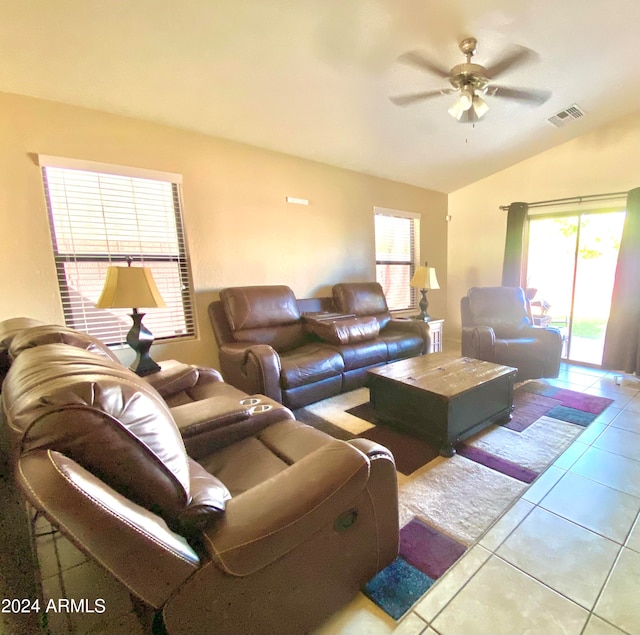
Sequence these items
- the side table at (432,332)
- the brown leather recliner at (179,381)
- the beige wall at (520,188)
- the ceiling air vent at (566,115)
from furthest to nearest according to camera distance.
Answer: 1. the side table at (432,332)
2. the beige wall at (520,188)
3. the ceiling air vent at (566,115)
4. the brown leather recliner at (179,381)

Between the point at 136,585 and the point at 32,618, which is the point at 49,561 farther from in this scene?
the point at 136,585

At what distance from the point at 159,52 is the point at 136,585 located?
2.67 metres

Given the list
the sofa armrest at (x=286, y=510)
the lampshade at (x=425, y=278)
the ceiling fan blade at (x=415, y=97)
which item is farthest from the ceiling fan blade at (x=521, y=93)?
the sofa armrest at (x=286, y=510)

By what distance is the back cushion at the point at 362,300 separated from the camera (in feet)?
13.0

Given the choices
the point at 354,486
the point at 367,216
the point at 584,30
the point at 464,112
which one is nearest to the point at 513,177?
the point at 367,216

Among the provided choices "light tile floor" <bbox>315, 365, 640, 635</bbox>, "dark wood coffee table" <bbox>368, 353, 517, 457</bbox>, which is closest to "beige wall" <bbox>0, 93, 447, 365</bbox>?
"dark wood coffee table" <bbox>368, 353, 517, 457</bbox>

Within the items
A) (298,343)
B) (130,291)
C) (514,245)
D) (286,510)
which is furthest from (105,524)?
(514,245)

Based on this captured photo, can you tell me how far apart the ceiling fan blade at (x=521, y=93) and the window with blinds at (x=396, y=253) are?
7.44 ft

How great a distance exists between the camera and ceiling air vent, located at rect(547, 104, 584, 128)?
3.37 m

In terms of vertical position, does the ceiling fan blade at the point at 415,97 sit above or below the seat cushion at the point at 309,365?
above

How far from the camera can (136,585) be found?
73 cm

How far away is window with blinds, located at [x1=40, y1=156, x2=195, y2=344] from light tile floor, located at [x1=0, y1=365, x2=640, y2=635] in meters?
2.16

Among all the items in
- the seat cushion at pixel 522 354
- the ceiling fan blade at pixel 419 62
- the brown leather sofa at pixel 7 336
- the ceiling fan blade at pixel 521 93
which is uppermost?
the ceiling fan blade at pixel 419 62

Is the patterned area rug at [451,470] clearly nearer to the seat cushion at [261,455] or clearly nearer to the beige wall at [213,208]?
the seat cushion at [261,455]
